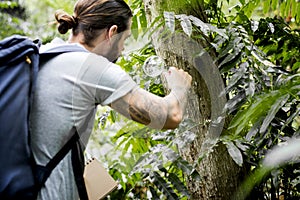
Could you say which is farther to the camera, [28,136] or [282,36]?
[282,36]

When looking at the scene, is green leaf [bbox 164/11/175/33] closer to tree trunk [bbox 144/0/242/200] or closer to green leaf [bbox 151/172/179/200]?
tree trunk [bbox 144/0/242/200]

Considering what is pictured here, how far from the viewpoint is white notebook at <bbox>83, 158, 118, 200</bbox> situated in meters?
1.55

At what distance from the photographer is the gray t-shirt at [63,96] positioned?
4.32 ft

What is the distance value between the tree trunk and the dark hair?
1.03ft

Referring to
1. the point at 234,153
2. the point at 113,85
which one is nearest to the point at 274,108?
the point at 234,153

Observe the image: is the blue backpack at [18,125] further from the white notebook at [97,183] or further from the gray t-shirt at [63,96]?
the white notebook at [97,183]

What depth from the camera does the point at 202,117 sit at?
186cm

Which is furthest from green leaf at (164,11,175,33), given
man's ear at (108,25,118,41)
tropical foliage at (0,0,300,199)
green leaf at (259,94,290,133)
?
green leaf at (259,94,290,133)

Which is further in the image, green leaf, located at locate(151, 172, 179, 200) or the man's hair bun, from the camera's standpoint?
green leaf, located at locate(151, 172, 179, 200)

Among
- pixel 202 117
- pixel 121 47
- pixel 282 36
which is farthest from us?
pixel 282 36

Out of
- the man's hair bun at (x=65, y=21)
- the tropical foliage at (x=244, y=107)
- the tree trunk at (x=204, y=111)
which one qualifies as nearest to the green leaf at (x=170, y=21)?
the tropical foliage at (x=244, y=107)

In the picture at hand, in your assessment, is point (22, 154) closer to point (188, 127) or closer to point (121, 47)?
point (121, 47)

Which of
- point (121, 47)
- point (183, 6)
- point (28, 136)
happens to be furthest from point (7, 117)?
point (183, 6)

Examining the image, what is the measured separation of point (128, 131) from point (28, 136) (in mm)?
858
